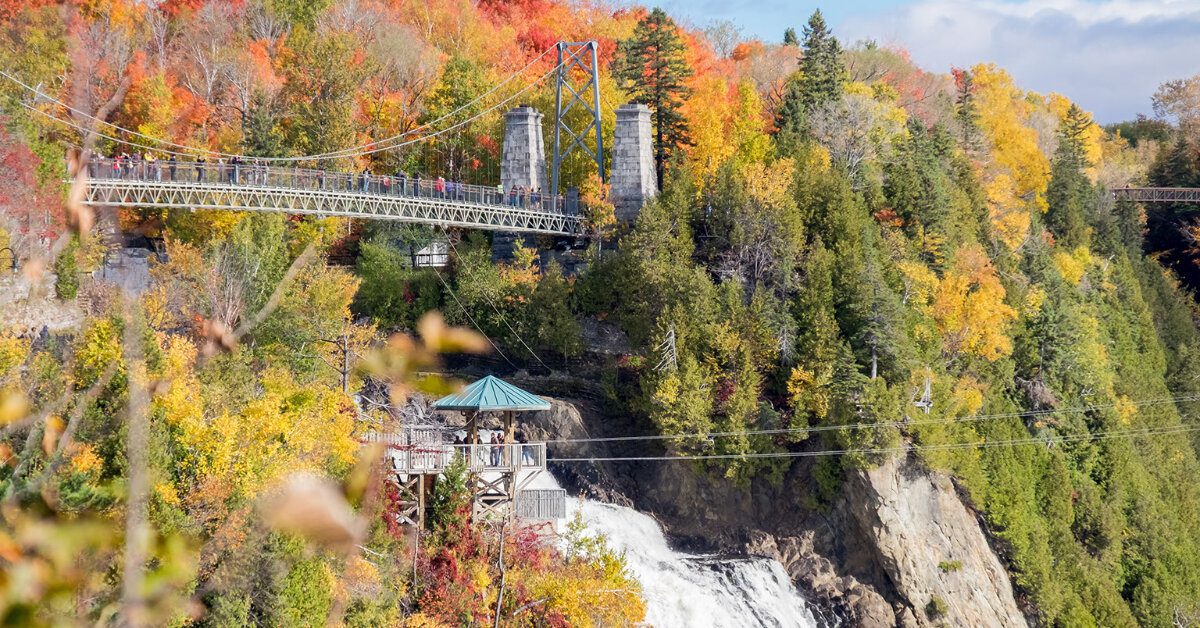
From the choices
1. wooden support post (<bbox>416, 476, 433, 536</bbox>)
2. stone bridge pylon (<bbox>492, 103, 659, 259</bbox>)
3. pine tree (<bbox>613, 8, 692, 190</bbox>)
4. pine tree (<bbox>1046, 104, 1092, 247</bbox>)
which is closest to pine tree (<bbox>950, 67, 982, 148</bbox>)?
pine tree (<bbox>1046, 104, 1092, 247</bbox>)

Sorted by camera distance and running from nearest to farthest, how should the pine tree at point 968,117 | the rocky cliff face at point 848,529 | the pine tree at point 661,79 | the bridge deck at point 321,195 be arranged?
the rocky cliff face at point 848,529, the bridge deck at point 321,195, the pine tree at point 661,79, the pine tree at point 968,117

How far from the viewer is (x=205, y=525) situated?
25.9 m

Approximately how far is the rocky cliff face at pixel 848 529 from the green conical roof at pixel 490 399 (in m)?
9.40

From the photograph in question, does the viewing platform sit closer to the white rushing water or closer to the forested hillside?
the forested hillside

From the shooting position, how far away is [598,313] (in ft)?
151

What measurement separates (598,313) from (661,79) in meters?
10.7

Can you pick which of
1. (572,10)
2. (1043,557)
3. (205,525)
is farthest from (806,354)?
(572,10)

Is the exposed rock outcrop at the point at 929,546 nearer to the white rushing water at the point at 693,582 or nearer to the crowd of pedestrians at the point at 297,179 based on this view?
the white rushing water at the point at 693,582

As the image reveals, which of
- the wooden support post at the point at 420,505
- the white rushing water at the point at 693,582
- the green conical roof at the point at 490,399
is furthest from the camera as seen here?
the white rushing water at the point at 693,582

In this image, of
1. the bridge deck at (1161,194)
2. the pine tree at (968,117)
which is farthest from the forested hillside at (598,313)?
the bridge deck at (1161,194)

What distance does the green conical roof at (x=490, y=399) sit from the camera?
3130 centimetres

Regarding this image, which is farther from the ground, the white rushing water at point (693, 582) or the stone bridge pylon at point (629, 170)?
the stone bridge pylon at point (629, 170)

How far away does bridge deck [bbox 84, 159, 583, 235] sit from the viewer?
1556 inches

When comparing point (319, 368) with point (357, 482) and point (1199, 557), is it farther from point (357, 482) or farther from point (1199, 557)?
point (1199, 557)
